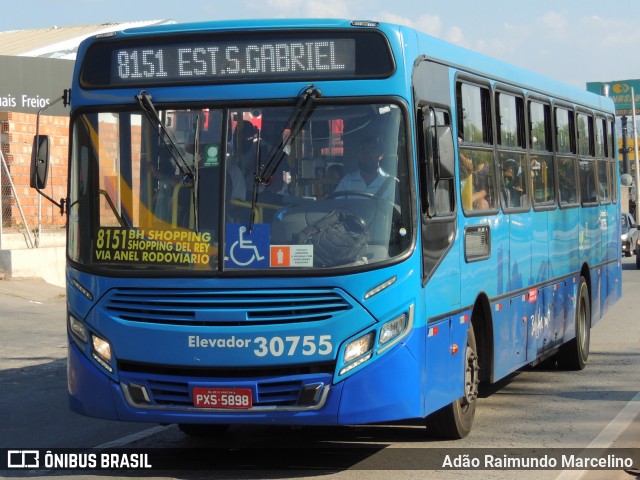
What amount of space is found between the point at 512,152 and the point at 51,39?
2947cm

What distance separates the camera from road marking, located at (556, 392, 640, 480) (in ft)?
25.0

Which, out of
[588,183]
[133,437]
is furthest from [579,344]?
[133,437]

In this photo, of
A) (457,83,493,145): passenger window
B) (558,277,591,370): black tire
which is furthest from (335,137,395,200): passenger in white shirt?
(558,277,591,370): black tire

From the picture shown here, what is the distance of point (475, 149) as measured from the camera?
9328mm

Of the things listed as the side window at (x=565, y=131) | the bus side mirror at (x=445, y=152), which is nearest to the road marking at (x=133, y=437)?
the bus side mirror at (x=445, y=152)

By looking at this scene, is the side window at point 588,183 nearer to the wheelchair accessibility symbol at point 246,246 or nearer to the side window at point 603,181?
the side window at point 603,181

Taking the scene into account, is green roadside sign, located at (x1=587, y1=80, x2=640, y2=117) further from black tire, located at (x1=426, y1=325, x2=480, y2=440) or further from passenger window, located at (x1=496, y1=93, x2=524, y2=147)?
black tire, located at (x1=426, y1=325, x2=480, y2=440)

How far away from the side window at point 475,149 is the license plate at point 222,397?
7.98 feet

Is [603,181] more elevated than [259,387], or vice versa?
[603,181]

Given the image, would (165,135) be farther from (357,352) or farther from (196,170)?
(357,352)

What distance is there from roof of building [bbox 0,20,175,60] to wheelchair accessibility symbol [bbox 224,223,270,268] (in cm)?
2621

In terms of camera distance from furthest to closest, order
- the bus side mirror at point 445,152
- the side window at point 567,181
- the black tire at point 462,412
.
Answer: the side window at point 567,181, the black tire at point 462,412, the bus side mirror at point 445,152

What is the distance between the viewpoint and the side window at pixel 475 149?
29.4ft

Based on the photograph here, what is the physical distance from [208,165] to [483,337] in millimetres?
3005
